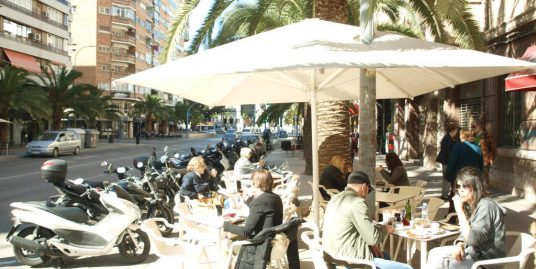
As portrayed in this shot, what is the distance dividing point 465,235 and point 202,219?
239cm

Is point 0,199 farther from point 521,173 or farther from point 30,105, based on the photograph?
point 30,105

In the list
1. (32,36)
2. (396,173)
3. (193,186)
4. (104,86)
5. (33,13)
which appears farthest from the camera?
(104,86)

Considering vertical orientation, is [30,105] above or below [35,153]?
above

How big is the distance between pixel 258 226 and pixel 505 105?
35.5ft

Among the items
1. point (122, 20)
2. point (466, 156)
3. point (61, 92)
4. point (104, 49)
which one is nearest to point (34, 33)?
point (61, 92)

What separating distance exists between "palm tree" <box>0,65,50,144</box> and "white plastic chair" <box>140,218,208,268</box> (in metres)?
29.5

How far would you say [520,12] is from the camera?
482 inches

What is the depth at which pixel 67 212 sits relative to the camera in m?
6.42

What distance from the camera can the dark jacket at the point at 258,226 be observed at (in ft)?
15.6

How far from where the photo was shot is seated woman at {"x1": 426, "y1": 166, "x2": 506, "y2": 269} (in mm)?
4004

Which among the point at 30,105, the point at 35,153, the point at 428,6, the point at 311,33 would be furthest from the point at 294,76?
the point at 30,105

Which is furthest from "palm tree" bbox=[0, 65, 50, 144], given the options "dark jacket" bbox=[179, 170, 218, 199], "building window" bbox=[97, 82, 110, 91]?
"building window" bbox=[97, 82, 110, 91]

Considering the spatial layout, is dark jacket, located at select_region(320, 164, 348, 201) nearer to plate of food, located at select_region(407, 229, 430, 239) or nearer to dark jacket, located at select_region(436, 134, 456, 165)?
plate of food, located at select_region(407, 229, 430, 239)

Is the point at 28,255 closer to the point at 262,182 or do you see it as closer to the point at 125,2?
the point at 262,182
